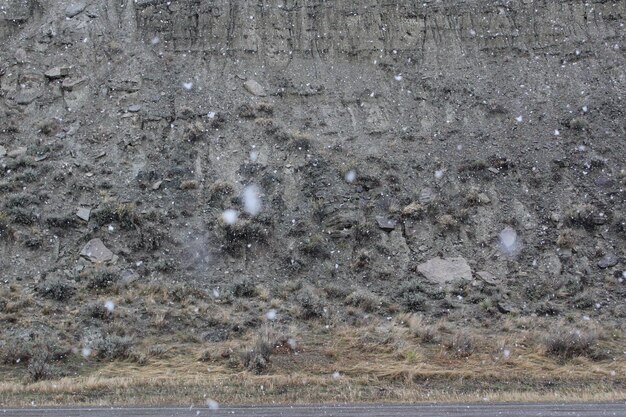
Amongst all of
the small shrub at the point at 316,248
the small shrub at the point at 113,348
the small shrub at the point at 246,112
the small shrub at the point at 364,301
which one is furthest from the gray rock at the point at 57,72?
the small shrub at the point at 364,301

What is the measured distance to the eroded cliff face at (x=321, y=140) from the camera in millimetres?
16953

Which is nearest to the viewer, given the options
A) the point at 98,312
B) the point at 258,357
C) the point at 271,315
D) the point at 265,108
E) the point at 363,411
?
the point at 363,411

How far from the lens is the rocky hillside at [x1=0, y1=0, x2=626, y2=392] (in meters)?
16.6

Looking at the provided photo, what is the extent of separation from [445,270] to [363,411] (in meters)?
6.66

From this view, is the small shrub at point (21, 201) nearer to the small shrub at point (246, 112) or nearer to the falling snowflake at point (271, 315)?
the small shrub at point (246, 112)

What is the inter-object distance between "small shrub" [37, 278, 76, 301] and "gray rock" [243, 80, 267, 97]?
8.14 m

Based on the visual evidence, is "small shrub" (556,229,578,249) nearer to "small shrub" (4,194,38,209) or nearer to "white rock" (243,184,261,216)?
"white rock" (243,184,261,216)

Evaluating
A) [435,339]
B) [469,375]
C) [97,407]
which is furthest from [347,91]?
[97,407]

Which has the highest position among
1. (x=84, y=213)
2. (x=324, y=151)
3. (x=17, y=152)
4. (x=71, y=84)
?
(x=71, y=84)

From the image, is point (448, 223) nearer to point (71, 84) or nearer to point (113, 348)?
point (113, 348)

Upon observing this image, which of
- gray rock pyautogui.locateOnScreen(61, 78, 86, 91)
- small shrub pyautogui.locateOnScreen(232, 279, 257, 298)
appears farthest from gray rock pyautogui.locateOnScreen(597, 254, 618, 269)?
gray rock pyautogui.locateOnScreen(61, 78, 86, 91)

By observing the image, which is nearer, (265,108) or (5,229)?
(5,229)

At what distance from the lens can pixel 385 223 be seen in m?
17.7

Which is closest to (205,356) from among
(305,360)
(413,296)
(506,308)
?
(305,360)
